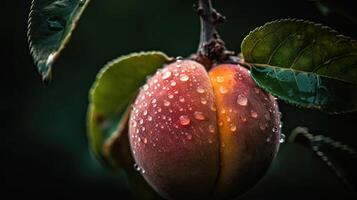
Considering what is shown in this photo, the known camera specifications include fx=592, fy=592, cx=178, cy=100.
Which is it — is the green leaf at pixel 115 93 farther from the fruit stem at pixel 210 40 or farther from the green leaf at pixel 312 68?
the green leaf at pixel 312 68

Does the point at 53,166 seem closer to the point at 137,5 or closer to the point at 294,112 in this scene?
the point at 137,5

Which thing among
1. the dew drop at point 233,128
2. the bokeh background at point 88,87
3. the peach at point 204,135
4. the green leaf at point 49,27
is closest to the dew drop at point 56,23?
the green leaf at point 49,27

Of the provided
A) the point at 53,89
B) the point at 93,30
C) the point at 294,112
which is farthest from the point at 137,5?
the point at 294,112

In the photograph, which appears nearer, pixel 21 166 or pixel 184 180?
pixel 184 180

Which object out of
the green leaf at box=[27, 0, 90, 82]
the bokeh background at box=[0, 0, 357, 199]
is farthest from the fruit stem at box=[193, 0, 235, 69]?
the bokeh background at box=[0, 0, 357, 199]

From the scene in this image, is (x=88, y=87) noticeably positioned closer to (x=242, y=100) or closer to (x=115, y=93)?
(x=115, y=93)

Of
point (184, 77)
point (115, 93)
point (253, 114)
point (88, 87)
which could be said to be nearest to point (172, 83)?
point (184, 77)
